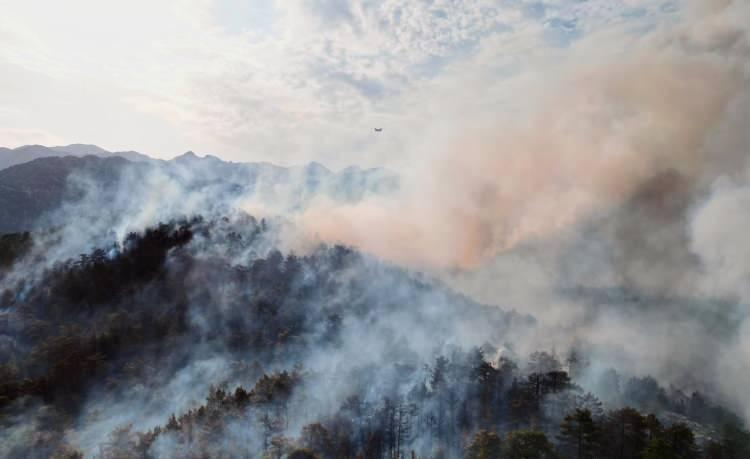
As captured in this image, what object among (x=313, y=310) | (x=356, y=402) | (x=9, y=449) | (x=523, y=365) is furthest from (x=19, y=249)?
(x=523, y=365)

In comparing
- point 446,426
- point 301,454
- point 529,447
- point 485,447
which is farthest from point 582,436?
point 301,454

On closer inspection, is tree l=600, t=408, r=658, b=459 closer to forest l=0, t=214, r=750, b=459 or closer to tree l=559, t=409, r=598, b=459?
forest l=0, t=214, r=750, b=459

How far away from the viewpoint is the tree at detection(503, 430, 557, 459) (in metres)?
47.8

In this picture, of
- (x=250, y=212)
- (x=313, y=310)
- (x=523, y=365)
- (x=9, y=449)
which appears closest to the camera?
(x=9, y=449)

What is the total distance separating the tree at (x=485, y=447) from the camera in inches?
1955

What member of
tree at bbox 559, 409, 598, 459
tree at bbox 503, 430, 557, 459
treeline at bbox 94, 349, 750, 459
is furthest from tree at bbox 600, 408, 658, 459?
tree at bbox 503, 430, 557, 459

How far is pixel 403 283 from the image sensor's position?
14238 cm

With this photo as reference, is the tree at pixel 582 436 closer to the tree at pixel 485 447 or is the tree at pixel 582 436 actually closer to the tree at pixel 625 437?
the tree at pixel 625 437

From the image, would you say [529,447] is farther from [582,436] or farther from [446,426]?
[446,426]

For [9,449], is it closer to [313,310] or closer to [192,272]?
[313,310]

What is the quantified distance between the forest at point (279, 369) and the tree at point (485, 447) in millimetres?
200

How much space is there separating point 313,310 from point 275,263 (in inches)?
1060

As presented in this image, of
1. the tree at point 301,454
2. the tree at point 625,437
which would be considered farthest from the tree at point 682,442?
the tree at point 301,454

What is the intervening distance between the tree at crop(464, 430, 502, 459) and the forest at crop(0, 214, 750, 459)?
0.20 metres
